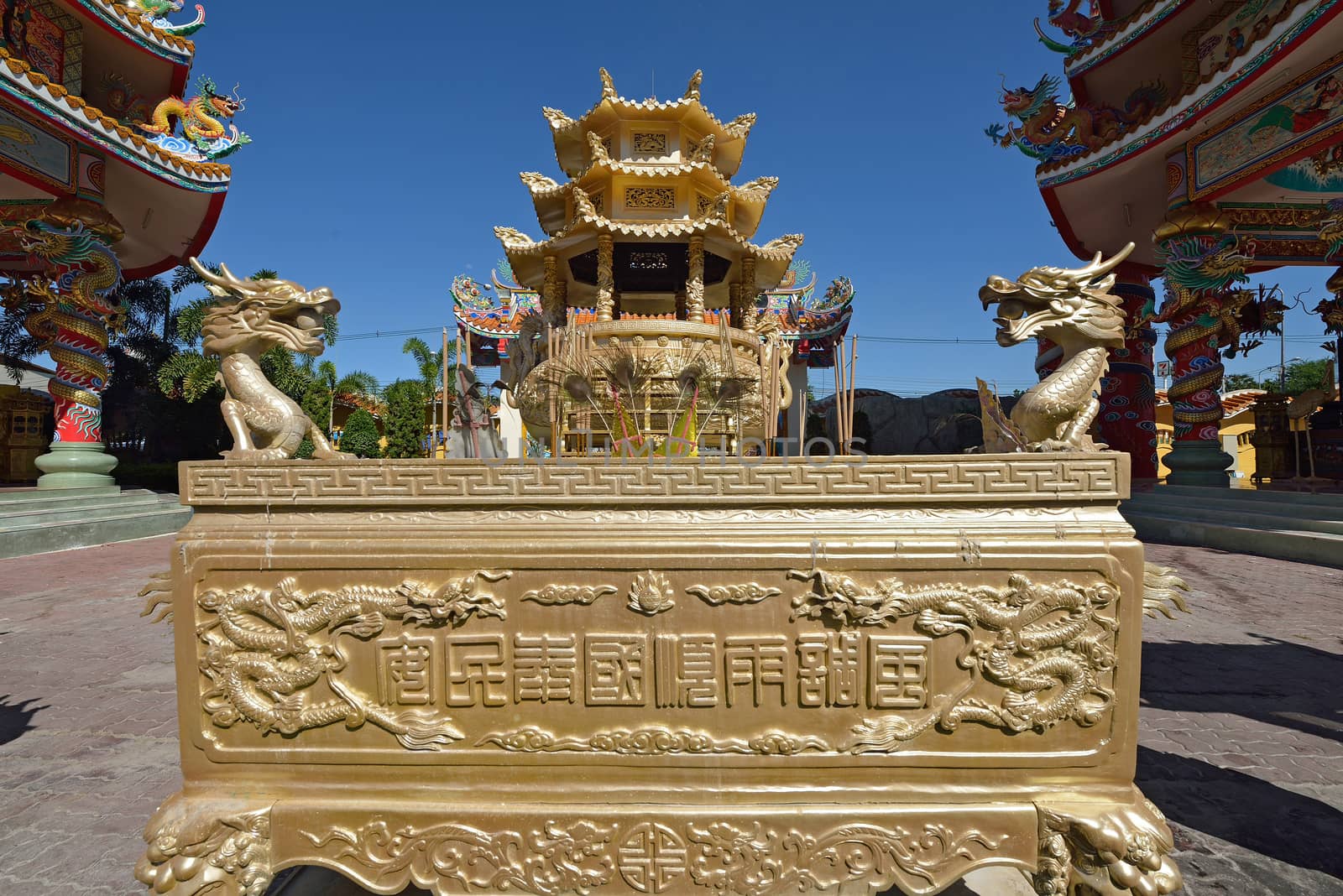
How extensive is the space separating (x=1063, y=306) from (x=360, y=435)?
607 inches

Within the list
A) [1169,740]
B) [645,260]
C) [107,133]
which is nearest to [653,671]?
[1169,740]

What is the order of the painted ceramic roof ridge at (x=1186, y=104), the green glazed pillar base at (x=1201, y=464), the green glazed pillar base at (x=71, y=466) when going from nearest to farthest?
1. the painted ceramic roof ridge at (x=1186, y=104)
2. the green glazed pillar base at (x=1201, y=464)
3. the green glazed pillar base at (x=71, y=466)

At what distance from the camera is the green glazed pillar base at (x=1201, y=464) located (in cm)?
879

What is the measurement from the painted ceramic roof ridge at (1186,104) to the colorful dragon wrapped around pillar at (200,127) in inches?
547

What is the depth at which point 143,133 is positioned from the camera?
9.81 metres

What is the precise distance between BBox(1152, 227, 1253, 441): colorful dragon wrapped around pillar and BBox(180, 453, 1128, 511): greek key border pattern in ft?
30.8

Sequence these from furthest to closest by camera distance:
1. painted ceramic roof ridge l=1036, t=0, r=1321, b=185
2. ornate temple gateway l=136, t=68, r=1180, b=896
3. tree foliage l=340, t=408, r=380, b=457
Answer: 1. tree foliage l=340, t=408, r=380, b=457
2. painted ceramic roof ridge l=1036, t=0, r=1321, b=185
3. ornate temple gateway l=136, t=68, r=1180, b=896

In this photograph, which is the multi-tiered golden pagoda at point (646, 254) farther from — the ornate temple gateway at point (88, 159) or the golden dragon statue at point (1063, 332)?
the ornate temple gateway at point (88, 159)

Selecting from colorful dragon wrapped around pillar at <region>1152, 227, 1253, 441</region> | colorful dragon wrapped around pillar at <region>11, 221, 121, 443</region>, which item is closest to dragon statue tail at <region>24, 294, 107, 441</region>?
colorful dragon wrapped around pillar at <region>11, 221, 121, 443</region>

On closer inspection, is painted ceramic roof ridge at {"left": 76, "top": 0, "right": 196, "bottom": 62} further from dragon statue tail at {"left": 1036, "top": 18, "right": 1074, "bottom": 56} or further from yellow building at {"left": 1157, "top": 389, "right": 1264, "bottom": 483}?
yellow building at {"left": 1157, "top": 389, "right": 1264, "bottom": 483}

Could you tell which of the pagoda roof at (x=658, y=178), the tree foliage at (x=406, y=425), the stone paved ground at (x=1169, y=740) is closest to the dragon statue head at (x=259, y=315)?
the stone paved ground at (x=1169, y=740)

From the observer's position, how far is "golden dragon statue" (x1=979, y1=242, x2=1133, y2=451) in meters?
1.83

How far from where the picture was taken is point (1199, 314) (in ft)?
28.1

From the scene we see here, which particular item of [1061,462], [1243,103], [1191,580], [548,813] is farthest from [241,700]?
[1243,103]
